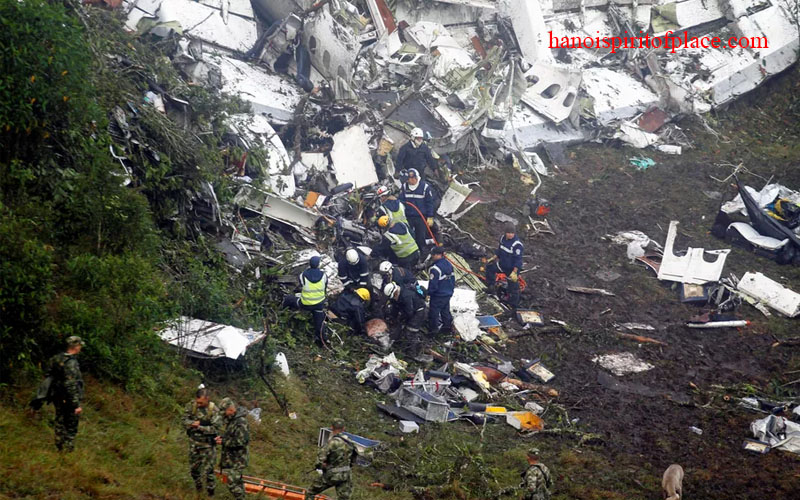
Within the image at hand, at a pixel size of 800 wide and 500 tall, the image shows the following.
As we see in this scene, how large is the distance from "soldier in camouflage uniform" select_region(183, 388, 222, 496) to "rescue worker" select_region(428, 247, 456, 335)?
5.04 m

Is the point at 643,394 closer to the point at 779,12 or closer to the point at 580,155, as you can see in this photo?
the point at 580,155

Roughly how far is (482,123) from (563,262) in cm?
424

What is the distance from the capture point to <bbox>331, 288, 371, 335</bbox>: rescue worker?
10.5 meters

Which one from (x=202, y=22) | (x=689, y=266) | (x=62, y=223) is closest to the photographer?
(x=62, y=223)

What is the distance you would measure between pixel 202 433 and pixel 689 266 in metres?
9.65

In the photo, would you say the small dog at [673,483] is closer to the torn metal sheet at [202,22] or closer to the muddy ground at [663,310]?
the muddy ground at [663,310]

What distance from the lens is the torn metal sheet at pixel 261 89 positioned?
46.4 feet

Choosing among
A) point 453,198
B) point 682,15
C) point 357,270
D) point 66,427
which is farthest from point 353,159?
point 682,15

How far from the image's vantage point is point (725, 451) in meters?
8.48

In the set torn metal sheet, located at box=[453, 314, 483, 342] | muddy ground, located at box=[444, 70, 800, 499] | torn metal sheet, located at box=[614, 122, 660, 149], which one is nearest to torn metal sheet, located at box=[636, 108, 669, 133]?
torn metal sheet, located at box=[614, 122, 660, 149]

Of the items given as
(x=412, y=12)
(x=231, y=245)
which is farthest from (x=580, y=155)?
(x=231, y=245)

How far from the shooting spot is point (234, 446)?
6.26 metres

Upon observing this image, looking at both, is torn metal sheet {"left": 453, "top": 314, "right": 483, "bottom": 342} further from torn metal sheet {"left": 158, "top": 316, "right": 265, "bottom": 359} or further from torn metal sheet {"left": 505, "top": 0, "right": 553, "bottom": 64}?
torn metal sheet {"left": 505, "top": 0, "right": 553, "bottom": 64}

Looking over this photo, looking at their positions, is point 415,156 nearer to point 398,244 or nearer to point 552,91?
point 398,244
